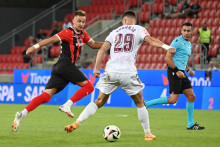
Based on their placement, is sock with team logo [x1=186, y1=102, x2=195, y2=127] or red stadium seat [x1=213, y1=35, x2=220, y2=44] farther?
red stadium seat [x1=213, y1=35, x2=220, y2=44]

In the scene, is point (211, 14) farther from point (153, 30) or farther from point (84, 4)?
point (84, 4)

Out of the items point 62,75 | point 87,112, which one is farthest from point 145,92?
point 87,112

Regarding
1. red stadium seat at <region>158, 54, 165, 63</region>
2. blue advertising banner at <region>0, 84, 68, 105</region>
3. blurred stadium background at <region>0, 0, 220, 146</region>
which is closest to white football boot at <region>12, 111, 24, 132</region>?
blurred stadium background at <region>0, 0, 220, 146</region>

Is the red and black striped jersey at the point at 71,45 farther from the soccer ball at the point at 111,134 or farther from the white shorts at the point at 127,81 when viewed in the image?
the soccer ball at the point at 111,134

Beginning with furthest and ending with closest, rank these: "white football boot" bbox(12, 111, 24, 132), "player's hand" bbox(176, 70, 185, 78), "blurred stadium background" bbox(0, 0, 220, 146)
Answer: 1. "player's hand" bbox(176, 70, 185, 78)
2. "blurred stadium background" bbox(0, 0, 220, 146)
3. "white football boot" bbox(12, 111, 24, 132)

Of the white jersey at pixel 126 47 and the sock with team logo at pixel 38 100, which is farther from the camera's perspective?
the sock with team logo at pixel 38 100

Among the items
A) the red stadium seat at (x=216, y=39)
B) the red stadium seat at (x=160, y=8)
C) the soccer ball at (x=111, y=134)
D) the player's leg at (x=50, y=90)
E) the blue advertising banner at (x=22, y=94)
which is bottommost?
the blue advertising banner at (x=22, y=94)

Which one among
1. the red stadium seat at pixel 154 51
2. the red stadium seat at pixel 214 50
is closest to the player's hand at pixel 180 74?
the red stadium seat at pixel 214 50

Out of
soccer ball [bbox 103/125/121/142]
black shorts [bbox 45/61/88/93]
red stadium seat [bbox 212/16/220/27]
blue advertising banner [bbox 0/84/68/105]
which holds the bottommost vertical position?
blue advertising banner [bbox 0/84/68/105]

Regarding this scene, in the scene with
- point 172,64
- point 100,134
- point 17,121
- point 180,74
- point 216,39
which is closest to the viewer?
point 17,121

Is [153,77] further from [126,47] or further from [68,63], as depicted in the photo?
[126,47]

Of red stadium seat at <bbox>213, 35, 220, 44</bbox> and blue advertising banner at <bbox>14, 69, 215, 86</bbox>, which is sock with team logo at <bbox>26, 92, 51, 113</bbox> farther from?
red stadium seat at <bbox>213, 35, 220, 44</bbox>

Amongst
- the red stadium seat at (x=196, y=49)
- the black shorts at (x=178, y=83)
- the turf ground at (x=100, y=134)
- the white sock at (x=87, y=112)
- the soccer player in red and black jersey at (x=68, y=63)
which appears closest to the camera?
the turf ground at (x=100, y=134)

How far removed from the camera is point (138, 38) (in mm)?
8758
